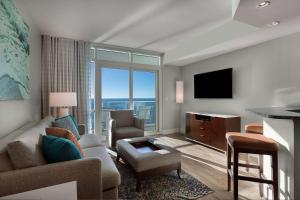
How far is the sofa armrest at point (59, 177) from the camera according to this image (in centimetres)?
110

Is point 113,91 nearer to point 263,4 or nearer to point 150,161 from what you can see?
point 150,161

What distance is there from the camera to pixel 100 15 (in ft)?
8.68

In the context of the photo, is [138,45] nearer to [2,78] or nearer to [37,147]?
[2,78]

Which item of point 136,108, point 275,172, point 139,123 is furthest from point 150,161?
point 136,108

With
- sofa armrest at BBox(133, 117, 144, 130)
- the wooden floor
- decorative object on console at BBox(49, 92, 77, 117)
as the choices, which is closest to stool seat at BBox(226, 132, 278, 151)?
the wooden floor

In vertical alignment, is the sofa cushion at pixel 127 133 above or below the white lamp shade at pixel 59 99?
below

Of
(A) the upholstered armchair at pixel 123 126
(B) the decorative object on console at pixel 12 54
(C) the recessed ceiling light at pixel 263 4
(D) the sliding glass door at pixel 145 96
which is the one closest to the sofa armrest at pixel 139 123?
(A) the upholstered armchair at pixel 123 126

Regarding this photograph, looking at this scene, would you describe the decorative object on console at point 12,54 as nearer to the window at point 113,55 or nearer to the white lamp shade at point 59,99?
the white lamp shade at point 59,99

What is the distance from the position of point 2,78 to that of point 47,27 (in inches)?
78.4

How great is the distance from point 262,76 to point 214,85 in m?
1.09

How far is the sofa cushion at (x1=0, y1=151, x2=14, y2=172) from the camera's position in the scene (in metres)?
1.15

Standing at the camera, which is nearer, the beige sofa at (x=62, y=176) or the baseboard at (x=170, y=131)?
the beige sofa at (x=62, y=176)

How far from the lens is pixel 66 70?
148 inches

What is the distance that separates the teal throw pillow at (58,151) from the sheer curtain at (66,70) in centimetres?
255
